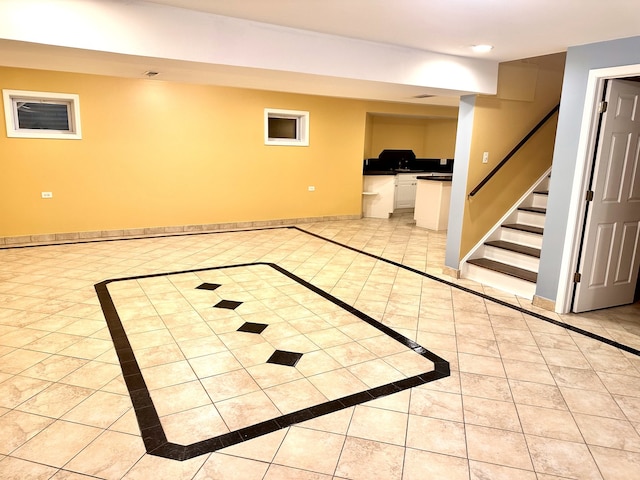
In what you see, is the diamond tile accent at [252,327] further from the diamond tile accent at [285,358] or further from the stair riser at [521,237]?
the stair riser at [521,237]

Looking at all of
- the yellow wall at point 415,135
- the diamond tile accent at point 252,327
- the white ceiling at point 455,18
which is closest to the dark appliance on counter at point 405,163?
the yellow wall at point 415,135

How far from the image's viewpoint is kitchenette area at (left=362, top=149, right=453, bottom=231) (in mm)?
7496

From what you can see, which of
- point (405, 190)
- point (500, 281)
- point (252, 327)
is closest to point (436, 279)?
point (500, 281)

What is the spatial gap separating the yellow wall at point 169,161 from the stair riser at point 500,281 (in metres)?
3.81

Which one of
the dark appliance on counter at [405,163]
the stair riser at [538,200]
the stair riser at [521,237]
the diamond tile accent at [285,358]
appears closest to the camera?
the diamond tile accent at [285,358]

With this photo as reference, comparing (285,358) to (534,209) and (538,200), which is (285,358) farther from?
(538,200)

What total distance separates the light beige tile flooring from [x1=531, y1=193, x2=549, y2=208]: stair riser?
148 centimetres

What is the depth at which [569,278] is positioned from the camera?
3.79 m

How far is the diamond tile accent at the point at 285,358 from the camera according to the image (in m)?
2.82

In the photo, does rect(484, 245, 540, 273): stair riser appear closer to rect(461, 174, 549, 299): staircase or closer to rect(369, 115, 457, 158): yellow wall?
rect(461, 174, 549, 299): staircase

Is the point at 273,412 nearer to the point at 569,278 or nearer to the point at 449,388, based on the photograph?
the point at 449,388

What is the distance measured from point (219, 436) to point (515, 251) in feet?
12.3

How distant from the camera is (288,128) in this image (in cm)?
767

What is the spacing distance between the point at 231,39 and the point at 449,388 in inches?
113
